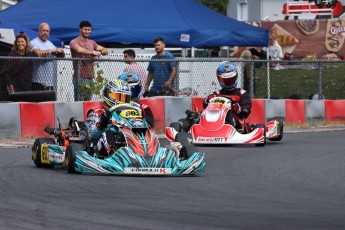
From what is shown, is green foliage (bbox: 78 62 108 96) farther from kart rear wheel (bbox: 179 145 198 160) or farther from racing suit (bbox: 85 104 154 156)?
kart rear wheel (bbox: 179 145 198 160)

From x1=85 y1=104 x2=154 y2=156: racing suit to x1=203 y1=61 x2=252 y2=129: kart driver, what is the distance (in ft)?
11.1

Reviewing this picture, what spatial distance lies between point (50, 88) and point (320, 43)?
26.9 m

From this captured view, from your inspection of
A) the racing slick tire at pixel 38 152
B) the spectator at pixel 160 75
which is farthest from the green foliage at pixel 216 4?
the racing slick tire at pixel 38 152

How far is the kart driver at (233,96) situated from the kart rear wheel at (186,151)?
3680 millimetres

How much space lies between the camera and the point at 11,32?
61.1ft

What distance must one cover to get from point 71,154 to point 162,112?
659 centimetres

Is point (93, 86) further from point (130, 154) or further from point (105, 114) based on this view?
point (130, 154)

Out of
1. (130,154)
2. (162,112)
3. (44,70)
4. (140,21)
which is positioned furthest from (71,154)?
(140,21)

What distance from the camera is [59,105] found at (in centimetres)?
1644

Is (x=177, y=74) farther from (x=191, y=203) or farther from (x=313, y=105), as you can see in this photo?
(x=191, y=203)

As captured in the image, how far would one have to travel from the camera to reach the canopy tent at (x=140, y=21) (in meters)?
21.0

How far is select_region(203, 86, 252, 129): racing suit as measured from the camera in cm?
1562

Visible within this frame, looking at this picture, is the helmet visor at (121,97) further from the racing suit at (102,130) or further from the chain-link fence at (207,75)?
the chain-link fence at (207,75)

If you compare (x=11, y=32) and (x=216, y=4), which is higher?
(x=216, y=4)
